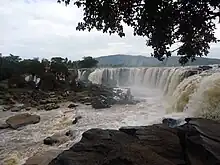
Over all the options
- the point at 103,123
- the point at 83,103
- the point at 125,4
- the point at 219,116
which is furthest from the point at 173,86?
the point at 125,4

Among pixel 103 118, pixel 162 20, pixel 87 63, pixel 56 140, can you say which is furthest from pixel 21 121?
pixel 87 63

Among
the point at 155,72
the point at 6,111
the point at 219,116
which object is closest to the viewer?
the point at 219,116

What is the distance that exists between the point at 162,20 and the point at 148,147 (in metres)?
2.55

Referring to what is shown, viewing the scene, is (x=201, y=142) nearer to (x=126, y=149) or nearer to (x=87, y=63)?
(x=126, y=149)

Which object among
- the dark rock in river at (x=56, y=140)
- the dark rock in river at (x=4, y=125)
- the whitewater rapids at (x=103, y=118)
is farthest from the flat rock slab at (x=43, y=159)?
the dark rock in river at (x=4, y=125)

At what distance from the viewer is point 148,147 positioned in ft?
18.7

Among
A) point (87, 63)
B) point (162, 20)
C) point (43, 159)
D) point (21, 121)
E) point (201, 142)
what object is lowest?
point (21, 121)

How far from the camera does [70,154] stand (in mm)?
5469

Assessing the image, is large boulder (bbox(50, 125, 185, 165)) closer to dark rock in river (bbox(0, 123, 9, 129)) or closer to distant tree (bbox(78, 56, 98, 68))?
dark rock in river (bbox(0, 123, 9, 129))

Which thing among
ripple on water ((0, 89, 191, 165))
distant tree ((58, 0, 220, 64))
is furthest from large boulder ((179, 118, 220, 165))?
ripple on water ((0, 89, 191, 165))

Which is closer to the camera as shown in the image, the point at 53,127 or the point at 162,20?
the point at 162,20

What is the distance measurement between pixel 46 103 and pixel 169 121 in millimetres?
13256

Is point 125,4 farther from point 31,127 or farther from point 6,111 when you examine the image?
point 6,111

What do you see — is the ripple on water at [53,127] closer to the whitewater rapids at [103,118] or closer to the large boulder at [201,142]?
the whitewater rapids at [103,118]
